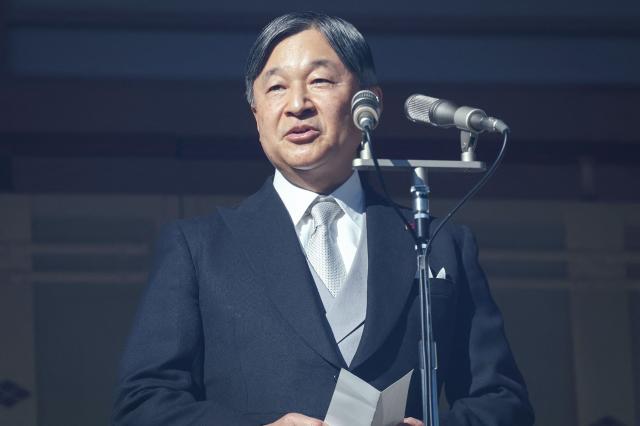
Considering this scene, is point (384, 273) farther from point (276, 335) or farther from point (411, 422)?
point (411, 422)

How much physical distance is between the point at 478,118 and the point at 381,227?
0.47 m

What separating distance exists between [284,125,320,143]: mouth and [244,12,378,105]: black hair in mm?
182

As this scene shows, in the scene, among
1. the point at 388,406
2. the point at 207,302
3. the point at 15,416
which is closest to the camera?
the point at 388,406

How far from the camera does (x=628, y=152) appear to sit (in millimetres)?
5617

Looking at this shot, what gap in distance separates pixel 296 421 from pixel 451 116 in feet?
2.32

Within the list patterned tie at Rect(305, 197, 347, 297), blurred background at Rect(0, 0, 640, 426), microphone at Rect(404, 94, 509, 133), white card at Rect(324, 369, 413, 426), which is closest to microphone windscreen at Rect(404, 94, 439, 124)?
microphone at Rect(404, 94, 509, 133)

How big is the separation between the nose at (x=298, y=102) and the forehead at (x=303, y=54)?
54mm

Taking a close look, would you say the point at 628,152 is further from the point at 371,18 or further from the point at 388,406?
the point at 388,406

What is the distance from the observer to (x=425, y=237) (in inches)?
121

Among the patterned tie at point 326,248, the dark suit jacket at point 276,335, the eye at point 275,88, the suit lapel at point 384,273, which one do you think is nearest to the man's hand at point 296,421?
the dark suit jacket at point 276,335

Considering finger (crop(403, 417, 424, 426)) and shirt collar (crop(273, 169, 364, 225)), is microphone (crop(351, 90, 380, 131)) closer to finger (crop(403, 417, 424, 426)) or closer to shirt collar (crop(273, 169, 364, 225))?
shirt collar (crop(273, 169, 364, 225))

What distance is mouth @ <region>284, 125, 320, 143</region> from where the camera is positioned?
3.47 metres

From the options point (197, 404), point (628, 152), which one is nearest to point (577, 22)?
point (628, 152)

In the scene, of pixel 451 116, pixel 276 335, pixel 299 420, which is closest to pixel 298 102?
pixel 451 116
